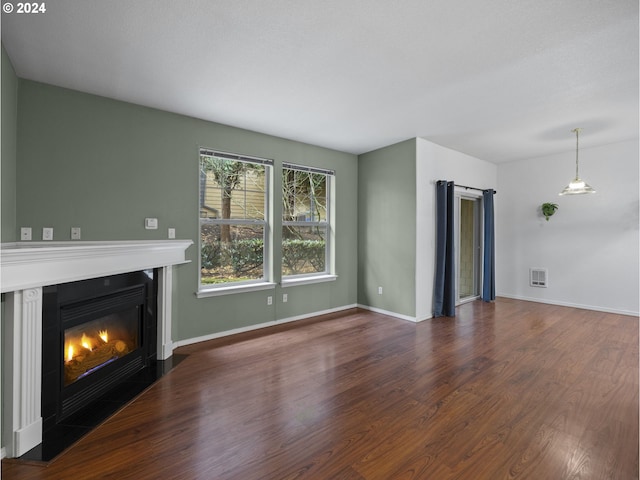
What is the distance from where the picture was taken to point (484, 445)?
185cm

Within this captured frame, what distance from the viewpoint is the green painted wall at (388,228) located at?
14.7 feet

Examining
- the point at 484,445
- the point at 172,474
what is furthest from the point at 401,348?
the point at 172,474

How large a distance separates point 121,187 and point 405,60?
9.44ft

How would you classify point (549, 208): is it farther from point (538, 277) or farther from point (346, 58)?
point (346, 58)

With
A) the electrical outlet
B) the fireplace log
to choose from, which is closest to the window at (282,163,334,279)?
the fireplace log

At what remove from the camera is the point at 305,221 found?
474 cm

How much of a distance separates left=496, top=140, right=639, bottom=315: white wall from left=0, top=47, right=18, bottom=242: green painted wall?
7.01 metres

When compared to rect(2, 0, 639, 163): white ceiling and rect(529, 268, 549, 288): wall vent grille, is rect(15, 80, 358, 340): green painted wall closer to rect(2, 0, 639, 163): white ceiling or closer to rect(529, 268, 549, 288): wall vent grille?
rect(2, 0, 639, 163): white ceiling

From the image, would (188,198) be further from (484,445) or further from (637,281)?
(637,281)

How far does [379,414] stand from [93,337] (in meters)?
2.30

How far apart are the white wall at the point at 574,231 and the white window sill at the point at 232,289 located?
4726mm

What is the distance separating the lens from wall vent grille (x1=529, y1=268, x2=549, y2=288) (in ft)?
18.1

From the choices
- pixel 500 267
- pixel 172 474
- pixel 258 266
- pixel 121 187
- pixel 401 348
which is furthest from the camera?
pixel 500 267

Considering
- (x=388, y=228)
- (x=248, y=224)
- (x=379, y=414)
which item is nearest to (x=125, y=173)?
(x=248, y=224)
